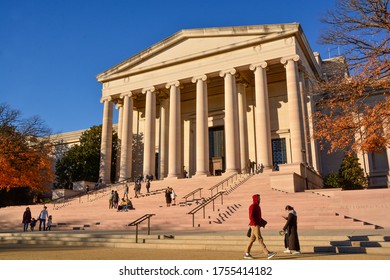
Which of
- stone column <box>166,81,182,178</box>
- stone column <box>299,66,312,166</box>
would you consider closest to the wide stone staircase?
stone column <box>299,66,312,166</box>

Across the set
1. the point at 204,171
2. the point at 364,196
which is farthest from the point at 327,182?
the point at 364,196

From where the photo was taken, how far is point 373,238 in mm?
10812

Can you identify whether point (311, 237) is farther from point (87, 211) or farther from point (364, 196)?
point (87, 211)

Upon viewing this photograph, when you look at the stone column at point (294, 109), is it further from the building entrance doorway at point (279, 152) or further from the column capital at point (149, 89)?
the column capital at point (149, 89)

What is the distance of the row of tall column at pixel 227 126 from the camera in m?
29.0

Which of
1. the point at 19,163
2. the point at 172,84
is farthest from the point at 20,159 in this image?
the point at 172,84

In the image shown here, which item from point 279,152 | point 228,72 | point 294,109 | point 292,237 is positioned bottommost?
point 292,237

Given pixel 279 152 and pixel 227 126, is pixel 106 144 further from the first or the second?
pixel 279 152

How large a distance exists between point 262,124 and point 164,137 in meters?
12.0

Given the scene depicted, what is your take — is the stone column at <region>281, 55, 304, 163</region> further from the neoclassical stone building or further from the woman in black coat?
the woman in black coat

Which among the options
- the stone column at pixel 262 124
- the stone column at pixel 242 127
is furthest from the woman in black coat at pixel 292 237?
the stone column at pixel 242 127

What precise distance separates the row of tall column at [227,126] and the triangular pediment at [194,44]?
7.54 feet

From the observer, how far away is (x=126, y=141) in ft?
121

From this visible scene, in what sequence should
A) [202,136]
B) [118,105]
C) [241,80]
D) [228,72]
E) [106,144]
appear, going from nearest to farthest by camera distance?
[202,136] < [228,72] < [241,80] < [106,144] < [118,105]
